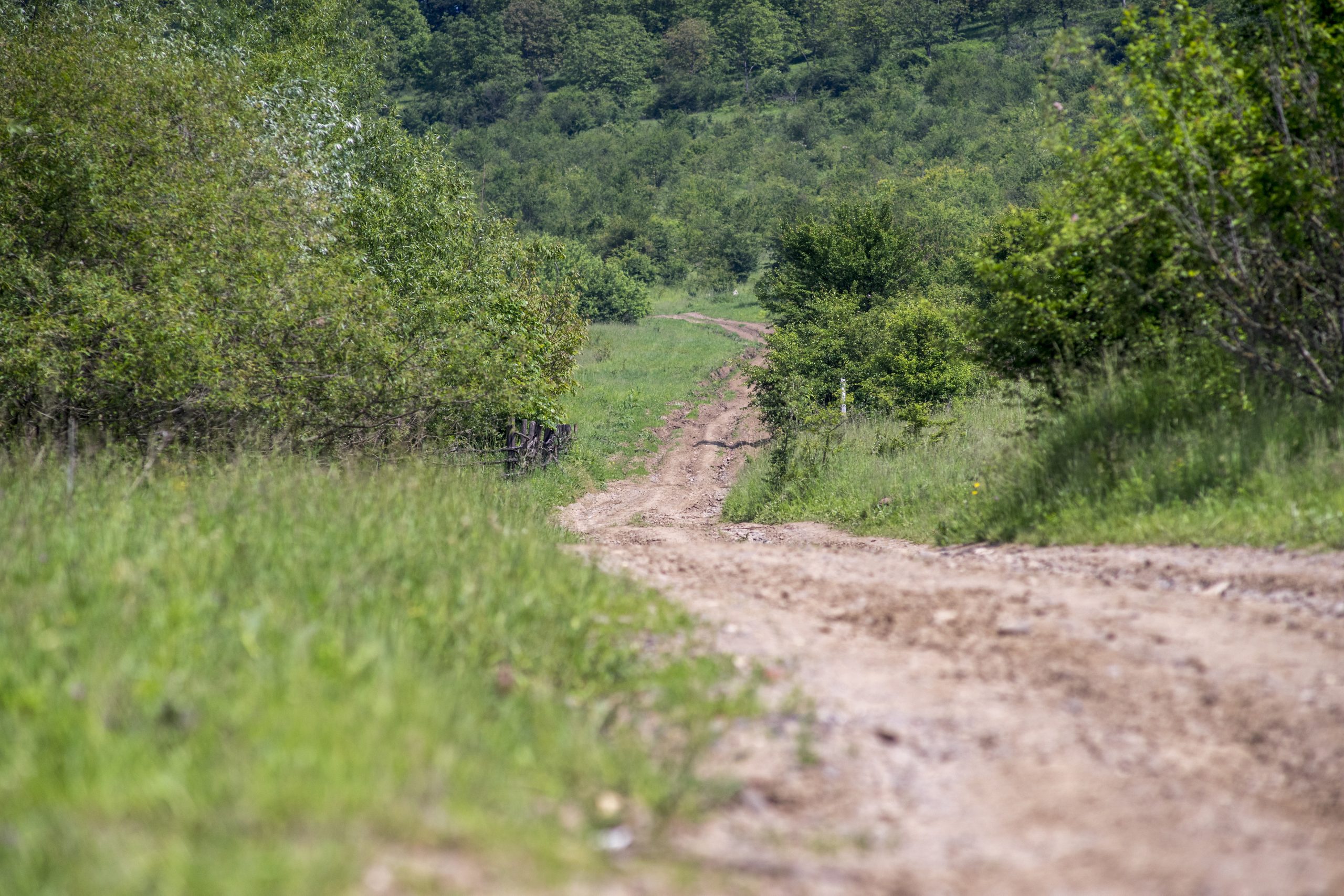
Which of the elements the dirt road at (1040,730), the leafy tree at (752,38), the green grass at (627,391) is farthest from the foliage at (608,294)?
the leafy tree at (752,38)

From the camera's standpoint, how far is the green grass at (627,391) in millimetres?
22297

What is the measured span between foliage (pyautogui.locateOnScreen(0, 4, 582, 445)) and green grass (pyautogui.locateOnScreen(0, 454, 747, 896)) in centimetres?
531

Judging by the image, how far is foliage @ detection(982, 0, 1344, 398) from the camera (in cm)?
838

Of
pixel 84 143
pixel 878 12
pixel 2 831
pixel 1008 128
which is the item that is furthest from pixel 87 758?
pixel 878 12

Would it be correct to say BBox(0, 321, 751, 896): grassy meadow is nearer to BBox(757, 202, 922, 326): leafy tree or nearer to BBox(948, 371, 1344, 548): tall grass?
BBox(948, 371, 1344, 548): tall grass

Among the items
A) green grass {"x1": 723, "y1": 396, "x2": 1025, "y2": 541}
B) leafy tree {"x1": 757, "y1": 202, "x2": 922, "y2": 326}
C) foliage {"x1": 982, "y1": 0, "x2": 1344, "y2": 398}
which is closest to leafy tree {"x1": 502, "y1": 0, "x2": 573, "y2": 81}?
leafy tree {"x1": 757, "y1": 202, "x2": 922, "y2": 326}

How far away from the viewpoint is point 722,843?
306 cm

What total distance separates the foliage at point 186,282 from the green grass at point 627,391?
10.7 ft

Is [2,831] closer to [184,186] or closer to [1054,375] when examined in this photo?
[1054,375]

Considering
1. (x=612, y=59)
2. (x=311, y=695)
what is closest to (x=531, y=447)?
(x=311, y=695)

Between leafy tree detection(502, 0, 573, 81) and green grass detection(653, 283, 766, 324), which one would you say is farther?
leafy tree detection(502, 0, 573, 81)

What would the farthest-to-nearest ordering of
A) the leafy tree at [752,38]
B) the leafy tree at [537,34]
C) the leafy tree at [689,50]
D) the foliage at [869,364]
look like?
the leafy tree at [537,34] → the leafy tree at [752,38] → the leafy tree at [689,50] → the foliage at [869,364]

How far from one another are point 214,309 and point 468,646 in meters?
9.06

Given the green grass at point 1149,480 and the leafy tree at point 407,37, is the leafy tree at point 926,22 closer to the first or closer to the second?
the leafy tree at point 407,37
